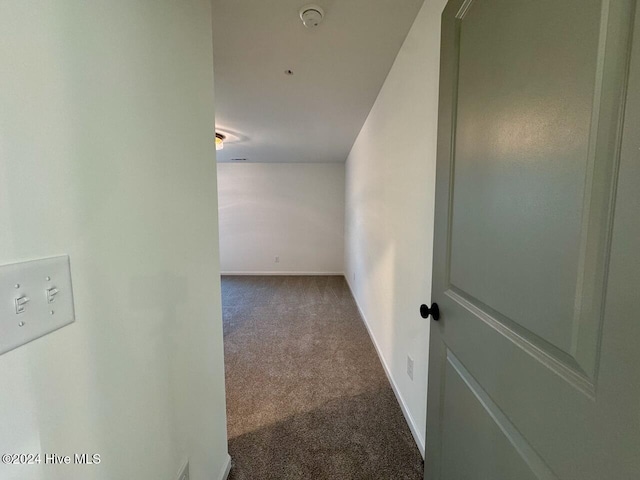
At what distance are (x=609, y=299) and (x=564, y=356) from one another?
148 mm

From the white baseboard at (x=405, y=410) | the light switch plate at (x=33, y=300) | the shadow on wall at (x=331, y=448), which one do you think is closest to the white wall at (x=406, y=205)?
the white baseboard at (x=405, y=410)

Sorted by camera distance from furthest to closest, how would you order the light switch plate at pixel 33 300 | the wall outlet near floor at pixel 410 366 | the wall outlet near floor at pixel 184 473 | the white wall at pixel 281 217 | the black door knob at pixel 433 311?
A: 1. the white wall at pixel 281 217
2. the wall outlet near floor at pixel 410 366
3. the black door knob at pixel 433 311
4. the wall outlet near floor at pixel 184 473
5. the light switch plate at pixel 33 300

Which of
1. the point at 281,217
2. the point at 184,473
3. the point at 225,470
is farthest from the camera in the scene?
the point at 281,217

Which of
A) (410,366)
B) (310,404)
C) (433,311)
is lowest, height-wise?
(310,404)

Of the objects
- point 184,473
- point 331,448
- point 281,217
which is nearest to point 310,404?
point 331,448

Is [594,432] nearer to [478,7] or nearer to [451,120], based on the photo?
[451,120]

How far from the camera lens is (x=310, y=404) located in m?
1.84

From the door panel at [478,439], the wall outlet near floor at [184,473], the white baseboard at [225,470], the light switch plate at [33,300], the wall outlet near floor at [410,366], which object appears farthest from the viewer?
the wall outlet near floor at [410,366]

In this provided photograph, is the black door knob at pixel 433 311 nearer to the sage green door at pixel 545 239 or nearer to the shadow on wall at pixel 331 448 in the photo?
the sage green door at pixel 545 239

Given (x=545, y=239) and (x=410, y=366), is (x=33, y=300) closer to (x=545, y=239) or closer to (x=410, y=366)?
(x=545, y=239)

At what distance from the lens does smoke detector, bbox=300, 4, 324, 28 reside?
1.37m

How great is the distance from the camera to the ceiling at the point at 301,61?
1.43 metres

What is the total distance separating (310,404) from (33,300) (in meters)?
1.78

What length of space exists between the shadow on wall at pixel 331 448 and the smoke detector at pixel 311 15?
7.64 feet
